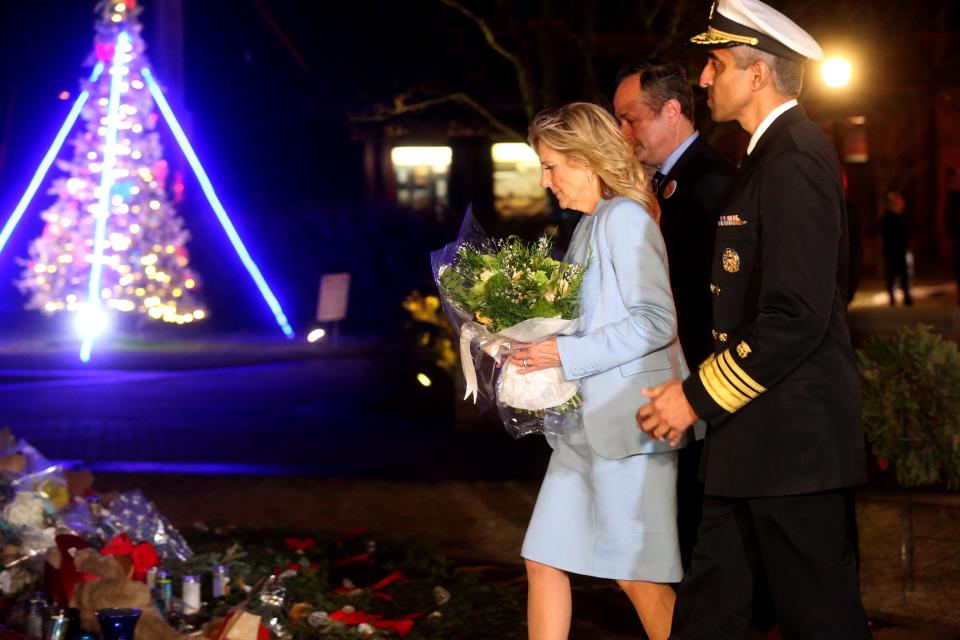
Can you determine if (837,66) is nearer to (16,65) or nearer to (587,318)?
(587,318)

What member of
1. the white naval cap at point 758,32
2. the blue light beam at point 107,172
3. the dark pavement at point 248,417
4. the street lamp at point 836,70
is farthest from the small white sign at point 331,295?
the white naval cap at point 758,32

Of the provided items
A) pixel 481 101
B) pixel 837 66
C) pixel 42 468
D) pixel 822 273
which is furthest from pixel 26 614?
pixel 481 101

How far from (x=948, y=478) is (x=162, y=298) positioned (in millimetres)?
14324

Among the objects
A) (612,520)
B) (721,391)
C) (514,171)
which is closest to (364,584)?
(612,520)

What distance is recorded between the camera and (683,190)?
178 inches

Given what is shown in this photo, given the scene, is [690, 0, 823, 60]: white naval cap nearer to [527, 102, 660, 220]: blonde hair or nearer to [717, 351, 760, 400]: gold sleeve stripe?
[527, 102, 660, 220]: blonde hair

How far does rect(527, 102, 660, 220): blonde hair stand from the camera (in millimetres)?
4184

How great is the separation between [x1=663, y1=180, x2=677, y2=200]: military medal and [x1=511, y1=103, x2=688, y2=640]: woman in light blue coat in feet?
1.15

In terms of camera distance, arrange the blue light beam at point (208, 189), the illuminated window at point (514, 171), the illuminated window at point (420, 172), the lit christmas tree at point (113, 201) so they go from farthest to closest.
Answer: the illuminated window at point (420, 172)
the illuminated window at point (514, 171)
the blue light beam at point (208, 189)
the lit christmas tree at point (113, 201)

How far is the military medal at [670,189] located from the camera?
456 centimetres

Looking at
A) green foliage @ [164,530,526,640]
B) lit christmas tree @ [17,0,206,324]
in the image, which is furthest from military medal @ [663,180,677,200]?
lit christmas tree @ [17,0,206,324]

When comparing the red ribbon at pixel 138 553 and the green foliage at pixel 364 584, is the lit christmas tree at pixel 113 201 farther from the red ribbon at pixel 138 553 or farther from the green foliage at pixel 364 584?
the red ribbon at pixel 138 553

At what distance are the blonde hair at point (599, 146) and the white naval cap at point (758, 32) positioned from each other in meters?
0.66

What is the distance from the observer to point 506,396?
13.8ft
